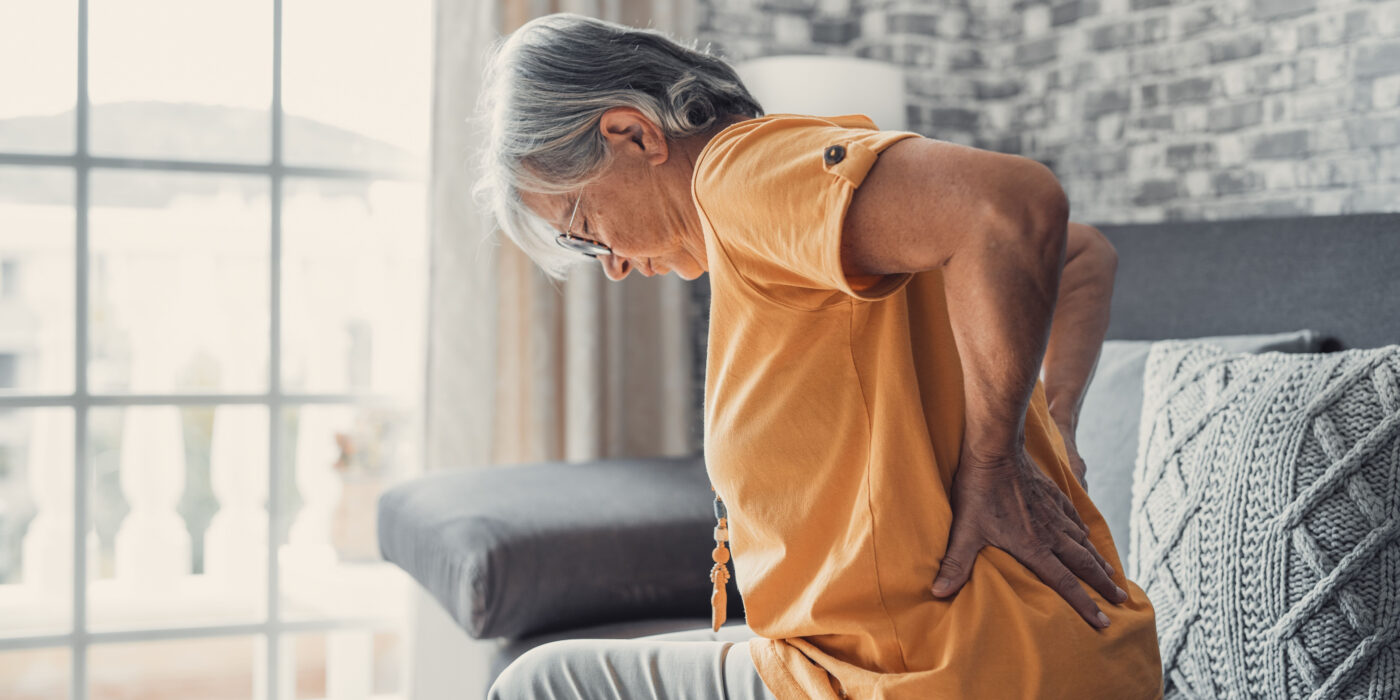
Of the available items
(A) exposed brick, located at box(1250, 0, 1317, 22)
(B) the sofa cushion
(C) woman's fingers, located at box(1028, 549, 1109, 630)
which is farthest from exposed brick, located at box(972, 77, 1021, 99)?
(C) woman's fingers, located at box(1028, 549, 1109, 630)

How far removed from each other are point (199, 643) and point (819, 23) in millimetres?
2413

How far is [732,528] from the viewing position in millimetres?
1015

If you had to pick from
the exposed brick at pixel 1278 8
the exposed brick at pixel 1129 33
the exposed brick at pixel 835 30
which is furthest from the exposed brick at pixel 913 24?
the exposed brick at pixel 1278 8

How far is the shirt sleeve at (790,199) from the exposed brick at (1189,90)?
202 centimetres

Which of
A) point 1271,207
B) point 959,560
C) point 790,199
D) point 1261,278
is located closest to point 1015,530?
point 959,560

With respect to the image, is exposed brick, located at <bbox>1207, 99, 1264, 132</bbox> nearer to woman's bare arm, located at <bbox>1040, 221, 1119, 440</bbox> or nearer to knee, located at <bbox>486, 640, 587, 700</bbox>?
woman's bare arm, located at <bbox>1040, 221, 1119, 440</bbox>

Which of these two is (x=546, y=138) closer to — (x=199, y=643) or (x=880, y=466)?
(x=880, y=466)

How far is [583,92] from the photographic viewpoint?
0.98 m

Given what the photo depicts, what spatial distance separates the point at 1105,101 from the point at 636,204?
82.5 inches

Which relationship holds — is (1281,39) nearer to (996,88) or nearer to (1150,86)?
(1150,86)

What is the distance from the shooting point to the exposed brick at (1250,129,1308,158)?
2.29m

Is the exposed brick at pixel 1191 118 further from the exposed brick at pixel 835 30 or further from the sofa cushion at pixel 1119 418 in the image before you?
the exposed brick at pixel 835 30

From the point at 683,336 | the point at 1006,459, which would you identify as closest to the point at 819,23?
the point at 683,336

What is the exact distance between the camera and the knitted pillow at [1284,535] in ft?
4.12
